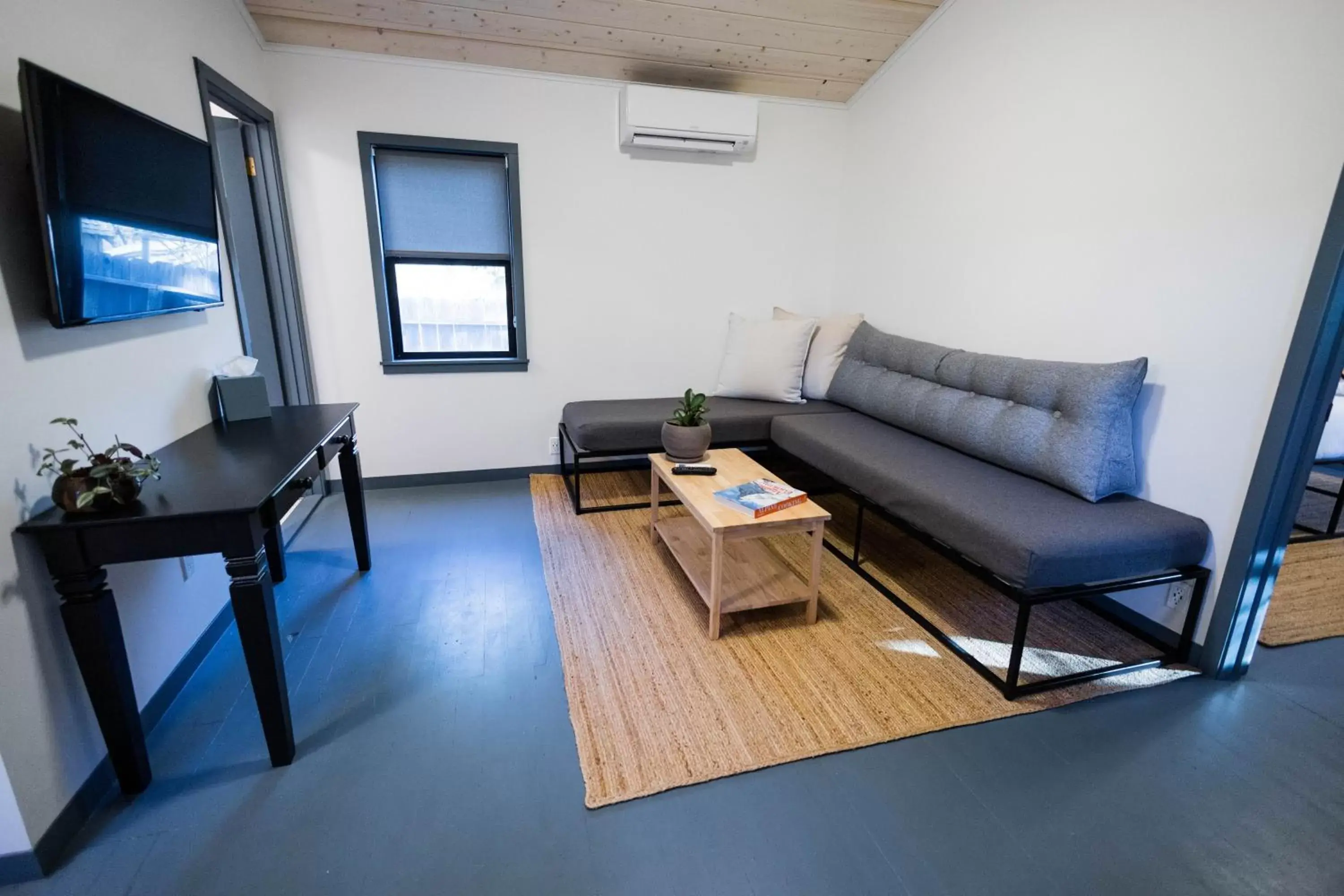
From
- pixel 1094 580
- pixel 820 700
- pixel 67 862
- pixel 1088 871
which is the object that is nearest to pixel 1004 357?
pixel 1094 580

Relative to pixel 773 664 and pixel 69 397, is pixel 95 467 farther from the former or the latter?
pixel 773 664

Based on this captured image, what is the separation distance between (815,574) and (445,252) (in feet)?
9.02

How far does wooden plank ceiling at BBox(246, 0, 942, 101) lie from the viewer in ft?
9.02

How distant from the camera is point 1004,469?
238 centimetres

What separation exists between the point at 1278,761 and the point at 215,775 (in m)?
2.84

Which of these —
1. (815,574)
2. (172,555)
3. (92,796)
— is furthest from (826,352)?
(92,796)

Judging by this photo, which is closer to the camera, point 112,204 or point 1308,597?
point 112,204

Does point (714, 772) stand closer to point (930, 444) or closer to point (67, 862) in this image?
point (67, 862)

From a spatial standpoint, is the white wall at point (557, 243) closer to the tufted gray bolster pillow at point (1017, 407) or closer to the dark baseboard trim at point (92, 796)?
the tufted gray bolster pillow at point (1017, 407)

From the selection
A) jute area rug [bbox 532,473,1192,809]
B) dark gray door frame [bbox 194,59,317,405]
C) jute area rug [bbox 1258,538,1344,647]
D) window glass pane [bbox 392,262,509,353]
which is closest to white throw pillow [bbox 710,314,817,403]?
jute area rug [bbox 532,473,1192,809]

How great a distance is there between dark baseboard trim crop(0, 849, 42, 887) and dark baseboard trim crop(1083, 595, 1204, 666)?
3.05m

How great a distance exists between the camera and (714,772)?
1514 millimetres

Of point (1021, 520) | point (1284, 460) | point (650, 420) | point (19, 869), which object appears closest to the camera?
point (19, 869)

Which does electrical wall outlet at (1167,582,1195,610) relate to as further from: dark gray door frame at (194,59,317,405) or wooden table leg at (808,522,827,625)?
dark gray door frame at (194,59,317,405)
